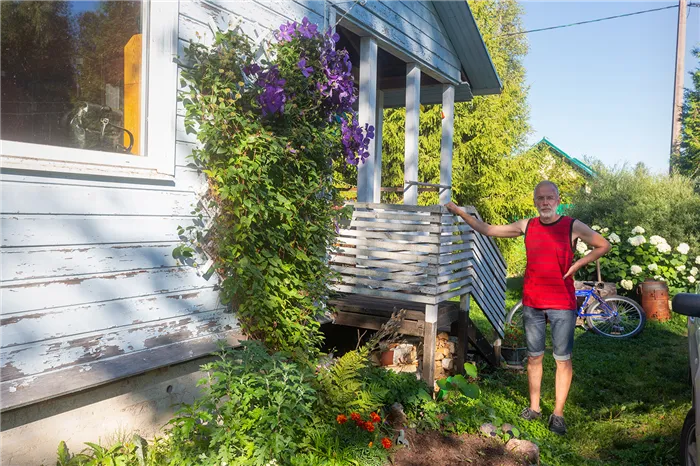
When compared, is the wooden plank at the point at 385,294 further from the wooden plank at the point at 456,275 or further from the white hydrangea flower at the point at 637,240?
the white hydrangea flower at the point at 637,240

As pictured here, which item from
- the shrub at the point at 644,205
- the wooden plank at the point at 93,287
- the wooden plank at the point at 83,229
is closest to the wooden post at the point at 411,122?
the wooden plank at the point at 93,287

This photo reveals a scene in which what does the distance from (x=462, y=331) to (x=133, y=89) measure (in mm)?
4205

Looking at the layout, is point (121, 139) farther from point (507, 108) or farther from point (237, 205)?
point (507, 108)

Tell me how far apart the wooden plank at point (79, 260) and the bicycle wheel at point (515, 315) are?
6264 mm

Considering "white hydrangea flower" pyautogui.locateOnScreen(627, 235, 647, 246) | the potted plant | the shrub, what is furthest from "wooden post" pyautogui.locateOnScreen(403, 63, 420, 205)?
the shrub

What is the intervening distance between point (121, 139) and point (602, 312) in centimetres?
804

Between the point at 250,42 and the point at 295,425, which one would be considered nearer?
the point at 295,425

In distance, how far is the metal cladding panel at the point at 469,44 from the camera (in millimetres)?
7215

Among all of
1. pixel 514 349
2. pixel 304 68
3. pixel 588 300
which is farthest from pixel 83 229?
pixel 588 300

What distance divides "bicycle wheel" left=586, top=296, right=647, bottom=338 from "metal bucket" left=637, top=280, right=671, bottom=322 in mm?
766

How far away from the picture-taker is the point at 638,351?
25.8 ft

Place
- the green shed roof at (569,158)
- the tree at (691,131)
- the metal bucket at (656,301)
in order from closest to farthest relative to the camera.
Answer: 1. the metal bucket at (656,301)
2. the tree at (691,131)
3. the green shed roof at (569,158)

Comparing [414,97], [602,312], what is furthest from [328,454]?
[602,312]

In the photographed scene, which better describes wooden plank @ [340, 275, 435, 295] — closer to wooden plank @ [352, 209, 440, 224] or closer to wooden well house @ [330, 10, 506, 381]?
wooden well house @ [330, 10, 506, 381]
